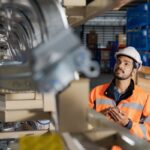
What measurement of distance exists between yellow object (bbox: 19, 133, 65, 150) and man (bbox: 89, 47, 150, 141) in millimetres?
1643

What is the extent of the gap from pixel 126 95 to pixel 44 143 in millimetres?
1882

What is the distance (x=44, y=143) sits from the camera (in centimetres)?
88

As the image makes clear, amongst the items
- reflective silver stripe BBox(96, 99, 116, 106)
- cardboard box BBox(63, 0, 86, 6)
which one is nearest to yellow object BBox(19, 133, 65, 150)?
cardboard box BBox(63, 0, 86, 6)

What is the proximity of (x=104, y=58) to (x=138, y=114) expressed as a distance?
34.0 ft

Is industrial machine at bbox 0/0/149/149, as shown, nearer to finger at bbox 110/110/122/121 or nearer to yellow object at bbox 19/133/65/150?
yellow object at bbox 19/133/65/150

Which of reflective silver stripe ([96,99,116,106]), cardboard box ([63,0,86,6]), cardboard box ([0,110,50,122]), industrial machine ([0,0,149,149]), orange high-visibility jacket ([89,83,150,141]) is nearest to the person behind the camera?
industrial machine ([0,0,149,149])

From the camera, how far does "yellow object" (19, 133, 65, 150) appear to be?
0.86m

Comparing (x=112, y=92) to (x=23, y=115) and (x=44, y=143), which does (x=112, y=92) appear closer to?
(x=23, y=115)

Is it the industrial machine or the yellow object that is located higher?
the industrial machine

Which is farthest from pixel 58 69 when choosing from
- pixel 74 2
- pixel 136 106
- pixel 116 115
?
pixel 136 106

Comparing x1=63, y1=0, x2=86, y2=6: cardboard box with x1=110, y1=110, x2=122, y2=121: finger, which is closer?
x1=63, y1=0, x2=86, y2=6: cardboard box

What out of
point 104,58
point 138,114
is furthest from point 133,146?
point 104,58

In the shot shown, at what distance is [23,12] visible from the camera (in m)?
0.90

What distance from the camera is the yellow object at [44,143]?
33.9 inches
